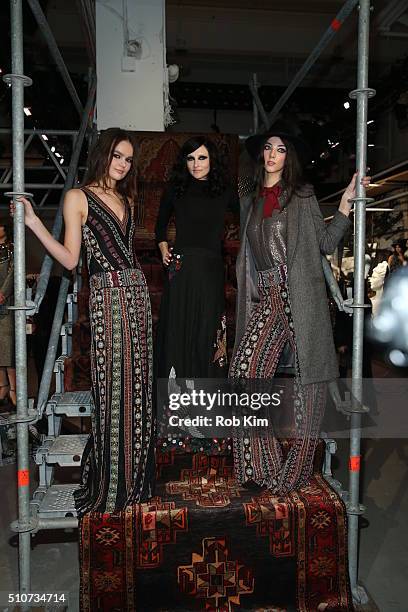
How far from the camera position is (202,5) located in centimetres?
788

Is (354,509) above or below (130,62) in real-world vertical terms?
below

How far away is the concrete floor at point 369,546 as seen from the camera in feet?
10.5

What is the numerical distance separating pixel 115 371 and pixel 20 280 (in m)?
0.63

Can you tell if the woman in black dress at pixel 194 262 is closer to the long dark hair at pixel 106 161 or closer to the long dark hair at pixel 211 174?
the long dark hair at pixel 211 174

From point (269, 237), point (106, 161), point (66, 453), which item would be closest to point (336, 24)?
point (269, 237)

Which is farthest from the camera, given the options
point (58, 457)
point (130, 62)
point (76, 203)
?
point (130, 62)

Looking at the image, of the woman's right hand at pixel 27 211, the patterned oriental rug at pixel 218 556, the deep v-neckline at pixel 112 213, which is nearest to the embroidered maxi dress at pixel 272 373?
the patterned oriental rug at pixel 218 556

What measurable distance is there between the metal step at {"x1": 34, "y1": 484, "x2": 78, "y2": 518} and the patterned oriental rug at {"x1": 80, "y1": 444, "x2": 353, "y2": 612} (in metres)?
0.15

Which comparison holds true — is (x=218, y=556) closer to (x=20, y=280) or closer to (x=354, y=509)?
(x=354, y=509)

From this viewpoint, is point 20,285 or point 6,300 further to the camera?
point 6,300

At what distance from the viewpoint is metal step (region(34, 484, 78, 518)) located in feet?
9.18

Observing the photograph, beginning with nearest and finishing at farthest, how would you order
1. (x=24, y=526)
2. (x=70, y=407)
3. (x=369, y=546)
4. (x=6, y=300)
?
(x=24, y=526), (x=70, y=407), (x=369, y=546), (x=6, y=300)

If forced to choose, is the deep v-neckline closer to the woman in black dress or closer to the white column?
the woman in black dress

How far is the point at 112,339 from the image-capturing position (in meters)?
2.84
